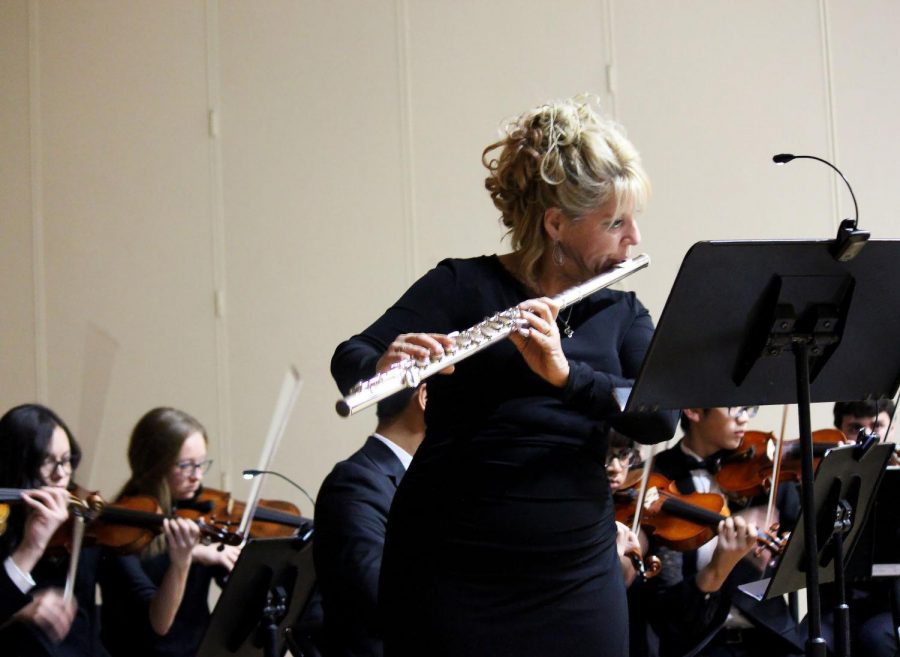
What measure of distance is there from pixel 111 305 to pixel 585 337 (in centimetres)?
406

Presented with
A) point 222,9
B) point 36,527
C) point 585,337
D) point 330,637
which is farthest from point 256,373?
point 585,337

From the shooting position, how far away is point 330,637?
2.54 meters

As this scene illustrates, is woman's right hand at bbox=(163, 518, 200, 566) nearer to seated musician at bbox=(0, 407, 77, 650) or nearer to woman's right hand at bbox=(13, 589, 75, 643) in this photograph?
seated musician at bbox=(0, 407, 77, 650)

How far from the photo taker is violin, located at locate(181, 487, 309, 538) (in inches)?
146

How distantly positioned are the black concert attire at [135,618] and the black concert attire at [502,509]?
202 centimetres

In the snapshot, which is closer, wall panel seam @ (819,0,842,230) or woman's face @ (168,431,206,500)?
woman's face @ (168,431,206,500)

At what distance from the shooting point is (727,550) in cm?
322

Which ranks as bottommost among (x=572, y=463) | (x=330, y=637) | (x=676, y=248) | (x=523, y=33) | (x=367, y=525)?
(x=330, y=637)

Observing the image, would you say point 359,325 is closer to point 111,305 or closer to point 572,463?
point 111,305

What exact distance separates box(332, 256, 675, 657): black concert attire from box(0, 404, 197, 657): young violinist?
69.5 inches

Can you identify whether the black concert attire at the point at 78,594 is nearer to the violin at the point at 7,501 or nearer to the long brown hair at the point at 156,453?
the violin at the point at 7,501

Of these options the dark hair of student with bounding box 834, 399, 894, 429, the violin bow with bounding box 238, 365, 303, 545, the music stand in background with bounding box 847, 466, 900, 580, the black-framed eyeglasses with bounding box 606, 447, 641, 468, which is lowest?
the music stand in background with bounding box 847, 466, 900, 580

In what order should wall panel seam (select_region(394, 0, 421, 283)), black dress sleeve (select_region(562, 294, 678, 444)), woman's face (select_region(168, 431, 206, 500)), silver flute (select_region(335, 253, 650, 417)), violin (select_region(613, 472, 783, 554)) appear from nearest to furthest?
silver flute (select_region(335, 253, 650, 417))
black dress sleeve (select_region(562, 294, 678, 444))
violin (select_region(613, 472, 783, 554))
woman's face (select_region(168, 431, 206, 500))
wall panel seam (select_region(394, 0, 421, 283))

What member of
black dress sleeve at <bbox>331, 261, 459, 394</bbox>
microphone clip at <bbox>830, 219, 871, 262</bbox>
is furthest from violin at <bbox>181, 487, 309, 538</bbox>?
microphone clip at <bbox>830, 219, 871, 262</bbox>
